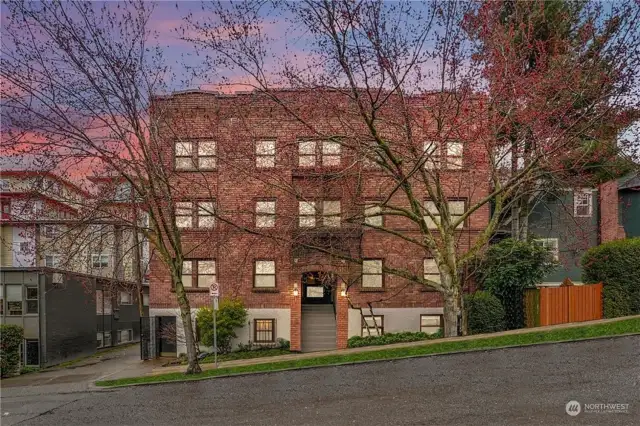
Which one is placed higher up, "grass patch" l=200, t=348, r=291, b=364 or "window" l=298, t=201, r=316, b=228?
"window" l=298, t=201, r=316, b=228

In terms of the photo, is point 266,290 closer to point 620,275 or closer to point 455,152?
point 455,152

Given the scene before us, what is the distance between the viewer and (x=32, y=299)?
96.0 ft

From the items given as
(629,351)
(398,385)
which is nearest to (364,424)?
(398,385)

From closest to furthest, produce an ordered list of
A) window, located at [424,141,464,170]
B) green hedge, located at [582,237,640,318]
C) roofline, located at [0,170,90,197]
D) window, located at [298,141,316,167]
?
window, located at [424,141,464,170] → roofline, located at [0,170,90,197] → green hedge, located at [582,237,640,318] → window, located at [298,141,316,167]

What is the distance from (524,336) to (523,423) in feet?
→ 20.4

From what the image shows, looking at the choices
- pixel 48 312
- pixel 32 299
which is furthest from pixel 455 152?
pixel 32 299

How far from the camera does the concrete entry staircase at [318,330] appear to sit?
79.9ft

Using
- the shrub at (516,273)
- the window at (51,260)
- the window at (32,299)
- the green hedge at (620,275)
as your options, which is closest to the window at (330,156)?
the shrub at (516,273)

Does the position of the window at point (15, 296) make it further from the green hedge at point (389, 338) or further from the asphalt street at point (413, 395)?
the asphalt street at point (413, 395)

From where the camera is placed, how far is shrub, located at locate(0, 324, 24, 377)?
2328cm

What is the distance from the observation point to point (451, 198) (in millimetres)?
23469

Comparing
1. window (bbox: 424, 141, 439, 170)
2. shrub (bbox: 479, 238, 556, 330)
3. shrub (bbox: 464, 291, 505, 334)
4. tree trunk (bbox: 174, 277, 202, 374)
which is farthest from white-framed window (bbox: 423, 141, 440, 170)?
tree trunk (bbox: 174, 277, 202, 374)

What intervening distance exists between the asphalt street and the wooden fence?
588 cm

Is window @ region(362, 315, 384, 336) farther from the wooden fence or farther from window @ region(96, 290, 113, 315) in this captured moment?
window @ region(96, 290, 113, 315)
